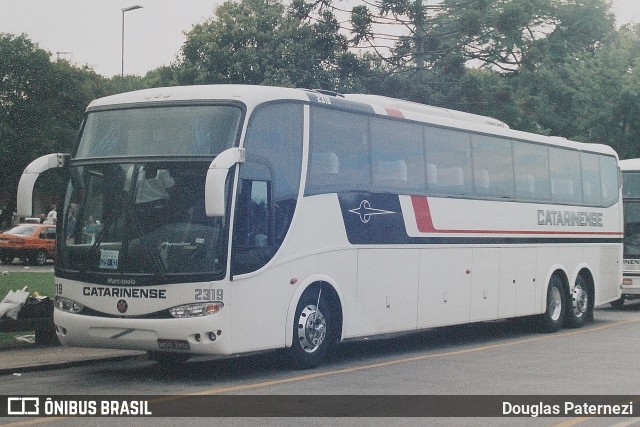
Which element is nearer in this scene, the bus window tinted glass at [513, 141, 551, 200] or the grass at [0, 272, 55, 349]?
the grass at [0, 272, 55, 349]

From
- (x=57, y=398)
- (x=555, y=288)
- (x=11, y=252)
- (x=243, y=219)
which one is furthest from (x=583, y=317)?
(x=11, y=252)

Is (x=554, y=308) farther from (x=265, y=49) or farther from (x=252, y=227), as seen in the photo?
(x=265, y=49)

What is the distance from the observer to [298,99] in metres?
14.3

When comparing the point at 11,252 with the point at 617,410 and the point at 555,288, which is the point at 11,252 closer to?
the point at 555,288

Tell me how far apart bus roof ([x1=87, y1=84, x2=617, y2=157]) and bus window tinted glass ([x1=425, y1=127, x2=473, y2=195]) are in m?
0.21

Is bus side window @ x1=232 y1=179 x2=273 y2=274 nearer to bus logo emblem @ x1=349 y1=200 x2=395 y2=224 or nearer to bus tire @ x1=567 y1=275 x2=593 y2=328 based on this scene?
bus logo emblem @ x1=349 y1=200 x2=395 y2=224

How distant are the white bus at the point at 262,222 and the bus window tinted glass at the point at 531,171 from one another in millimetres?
1596

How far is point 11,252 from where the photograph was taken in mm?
45188

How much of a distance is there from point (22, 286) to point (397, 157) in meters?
12.9

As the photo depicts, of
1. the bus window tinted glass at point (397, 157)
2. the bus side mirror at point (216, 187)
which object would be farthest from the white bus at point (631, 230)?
the bus side mirror at point (216, 187)

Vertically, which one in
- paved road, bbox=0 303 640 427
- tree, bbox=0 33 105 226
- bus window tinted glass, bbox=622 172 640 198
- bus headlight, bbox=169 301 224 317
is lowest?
paved road, bbox=0 303 640 427

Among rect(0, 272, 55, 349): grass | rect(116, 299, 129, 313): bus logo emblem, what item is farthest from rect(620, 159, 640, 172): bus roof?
rect(116, 299, 129, 313): bus logo emblem

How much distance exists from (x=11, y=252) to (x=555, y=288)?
2930 cm

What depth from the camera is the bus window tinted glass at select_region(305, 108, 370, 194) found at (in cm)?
1447
